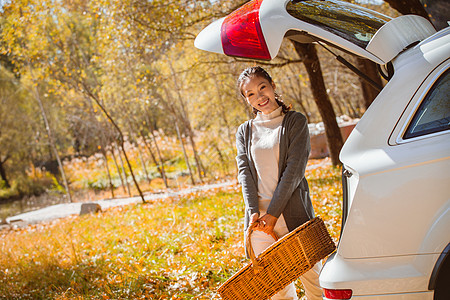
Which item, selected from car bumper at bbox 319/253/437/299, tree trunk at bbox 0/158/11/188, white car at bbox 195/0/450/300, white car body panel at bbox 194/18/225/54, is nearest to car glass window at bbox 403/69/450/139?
white car at bbox 195/0/450/300

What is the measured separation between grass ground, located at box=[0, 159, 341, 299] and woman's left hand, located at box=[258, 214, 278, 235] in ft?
6.53

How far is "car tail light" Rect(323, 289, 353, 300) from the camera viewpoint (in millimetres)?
2289

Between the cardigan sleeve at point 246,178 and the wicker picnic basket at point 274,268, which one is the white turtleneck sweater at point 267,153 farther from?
the wicker picnic basket at point 274,268

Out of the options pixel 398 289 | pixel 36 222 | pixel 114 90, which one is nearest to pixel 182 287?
pixel 398 289

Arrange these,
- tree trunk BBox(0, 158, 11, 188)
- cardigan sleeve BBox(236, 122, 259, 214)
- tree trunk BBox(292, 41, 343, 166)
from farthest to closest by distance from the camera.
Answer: tree trunk BBox(0, 158, 11, 188)
tree trunk BBox(292, 41, 343, 166)
cardigan sleeve BBox(236, 122, 259, 214)

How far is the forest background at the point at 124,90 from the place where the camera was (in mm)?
11234

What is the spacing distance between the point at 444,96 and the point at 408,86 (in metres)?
0.18

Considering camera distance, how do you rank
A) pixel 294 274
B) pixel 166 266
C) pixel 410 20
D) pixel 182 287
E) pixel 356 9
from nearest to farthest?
1. pixel 410 20
2. pixel 294 274
3. pixel 356 9
4. pixel 182 287
5. pixel 166 266

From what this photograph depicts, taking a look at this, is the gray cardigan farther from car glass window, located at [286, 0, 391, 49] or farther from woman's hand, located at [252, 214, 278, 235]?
car glass window, located at [286, 0, 391, 49]

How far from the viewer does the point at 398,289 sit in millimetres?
2162

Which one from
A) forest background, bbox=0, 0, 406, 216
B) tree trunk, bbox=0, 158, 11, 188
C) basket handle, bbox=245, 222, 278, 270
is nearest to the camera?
basket handle, bbox=245, 222, 278, 270

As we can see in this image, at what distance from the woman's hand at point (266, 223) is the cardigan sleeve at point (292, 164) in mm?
30

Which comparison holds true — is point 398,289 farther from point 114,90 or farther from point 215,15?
point 114,90

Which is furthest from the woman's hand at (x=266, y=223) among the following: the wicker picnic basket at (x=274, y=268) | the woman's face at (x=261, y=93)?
the woman's face at (x=261, y=93)
